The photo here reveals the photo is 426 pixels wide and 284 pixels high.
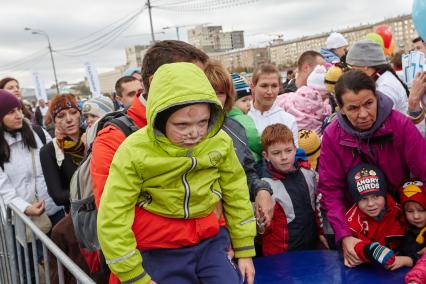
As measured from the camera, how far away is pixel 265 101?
366 cm

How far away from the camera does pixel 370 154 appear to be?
99.0 inches

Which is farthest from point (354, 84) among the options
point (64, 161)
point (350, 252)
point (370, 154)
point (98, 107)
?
point (98, 107)

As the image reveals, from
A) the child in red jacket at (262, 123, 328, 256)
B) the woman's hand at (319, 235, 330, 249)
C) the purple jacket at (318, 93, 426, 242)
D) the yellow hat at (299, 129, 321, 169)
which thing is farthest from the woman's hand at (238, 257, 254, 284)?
the yellow hat at (299, 129, 321, 169)

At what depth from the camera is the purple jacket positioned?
2453 mm

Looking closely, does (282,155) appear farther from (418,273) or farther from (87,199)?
Result: (87,199)

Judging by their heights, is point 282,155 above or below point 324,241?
above

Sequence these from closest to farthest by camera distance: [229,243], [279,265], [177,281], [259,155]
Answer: [177,281]
[229,243]
[279,265]
[259,155]

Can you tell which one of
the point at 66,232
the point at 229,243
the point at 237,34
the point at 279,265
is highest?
the point at 237,34

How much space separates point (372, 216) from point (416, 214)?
24cm

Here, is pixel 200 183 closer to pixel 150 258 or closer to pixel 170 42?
pixel 150 258

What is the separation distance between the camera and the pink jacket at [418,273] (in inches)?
85.1

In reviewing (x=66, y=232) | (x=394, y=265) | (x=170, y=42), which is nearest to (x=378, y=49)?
(x=394, y=265)

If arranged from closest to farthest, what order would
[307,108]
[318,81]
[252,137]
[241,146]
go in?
1. [241,146]
2. [252,137]
3. [307,108]
4. [318,81]

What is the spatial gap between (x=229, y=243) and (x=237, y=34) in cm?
5761
